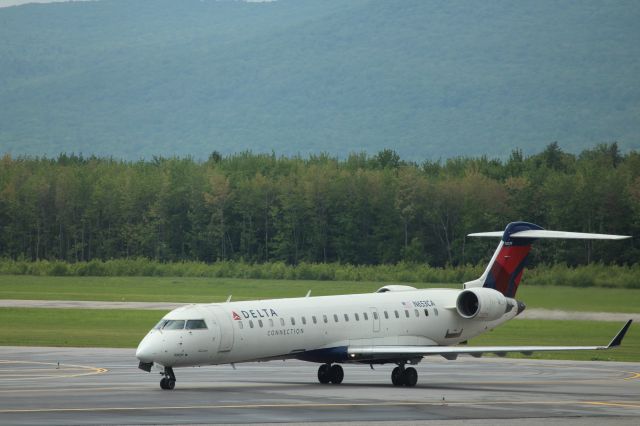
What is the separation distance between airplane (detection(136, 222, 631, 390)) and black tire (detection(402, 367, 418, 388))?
31mm

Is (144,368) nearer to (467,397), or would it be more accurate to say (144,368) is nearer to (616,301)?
(467,397)

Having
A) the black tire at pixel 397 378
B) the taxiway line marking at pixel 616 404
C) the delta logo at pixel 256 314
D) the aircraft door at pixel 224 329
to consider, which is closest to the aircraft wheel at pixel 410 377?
the black tire at pixel 397 378

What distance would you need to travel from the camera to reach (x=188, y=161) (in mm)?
146125

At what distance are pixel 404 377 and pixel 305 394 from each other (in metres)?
4.70

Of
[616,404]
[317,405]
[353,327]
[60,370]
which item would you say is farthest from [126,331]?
[616,404]

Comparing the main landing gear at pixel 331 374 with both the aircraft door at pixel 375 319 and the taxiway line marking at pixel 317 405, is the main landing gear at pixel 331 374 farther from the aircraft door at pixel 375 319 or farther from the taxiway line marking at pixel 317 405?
the taxiway line marking at pixel 317 405

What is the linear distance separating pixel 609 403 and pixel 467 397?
3959 millimetres

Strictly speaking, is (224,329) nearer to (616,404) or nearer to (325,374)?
(325,374)

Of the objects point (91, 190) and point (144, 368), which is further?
point (91, 190)

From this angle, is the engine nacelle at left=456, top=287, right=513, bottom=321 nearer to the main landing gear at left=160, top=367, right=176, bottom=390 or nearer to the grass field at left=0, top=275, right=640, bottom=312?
the main landing gear at left=160, top=367, right=176, bottom=390

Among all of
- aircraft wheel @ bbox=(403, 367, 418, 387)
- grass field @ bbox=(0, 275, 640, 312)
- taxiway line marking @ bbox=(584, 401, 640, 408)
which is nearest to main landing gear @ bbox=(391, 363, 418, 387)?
aircraft wheel @ bbox=(403, 367, 418, 387)

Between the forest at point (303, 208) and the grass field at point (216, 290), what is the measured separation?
760 inches

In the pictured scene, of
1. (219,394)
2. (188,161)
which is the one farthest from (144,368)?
(188,161)

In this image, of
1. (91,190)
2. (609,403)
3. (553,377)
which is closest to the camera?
(609,403)
